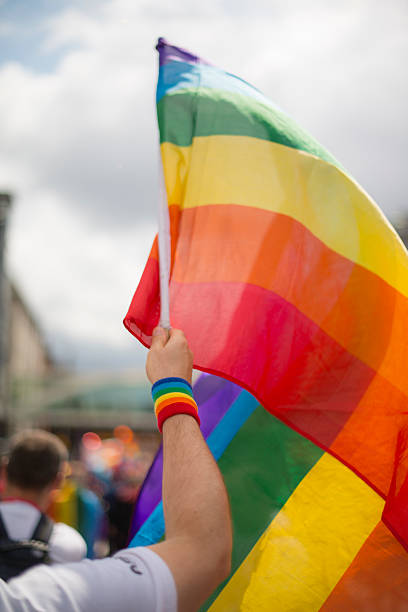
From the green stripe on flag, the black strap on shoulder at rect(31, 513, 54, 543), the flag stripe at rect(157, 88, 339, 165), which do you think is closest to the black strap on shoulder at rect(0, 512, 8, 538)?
the black strap on shoulder at rect(31, 513, 54, 543)

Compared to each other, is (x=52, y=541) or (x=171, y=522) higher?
(x=171, y=522)

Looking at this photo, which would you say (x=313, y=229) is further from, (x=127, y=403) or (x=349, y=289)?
(x=127, y=403)

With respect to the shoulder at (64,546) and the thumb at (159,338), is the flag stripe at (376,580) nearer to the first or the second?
the thumb at (159,338)

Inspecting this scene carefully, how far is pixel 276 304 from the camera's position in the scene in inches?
79.2

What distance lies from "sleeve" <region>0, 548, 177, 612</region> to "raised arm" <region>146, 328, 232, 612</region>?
28mm

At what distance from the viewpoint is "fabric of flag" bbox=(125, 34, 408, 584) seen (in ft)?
6.13

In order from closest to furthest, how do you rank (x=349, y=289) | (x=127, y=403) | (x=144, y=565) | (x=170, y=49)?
1. (x=144, y=565)
2. (x=349, y=289)
3. (x=170, y=49)
4. (x=127, y=403)

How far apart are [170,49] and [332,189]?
2.85 feet

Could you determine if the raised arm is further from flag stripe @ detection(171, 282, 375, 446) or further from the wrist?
flag stripe @ detection(171, 282, 375, 446)

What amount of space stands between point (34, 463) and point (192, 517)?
195 cm

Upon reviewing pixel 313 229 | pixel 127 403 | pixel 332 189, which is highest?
pixel 332 189

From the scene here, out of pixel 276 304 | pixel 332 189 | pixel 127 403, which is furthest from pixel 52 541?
pixel 127 403

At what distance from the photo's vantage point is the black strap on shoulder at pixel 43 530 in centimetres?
249

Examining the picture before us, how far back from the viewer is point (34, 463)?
2861 mm
